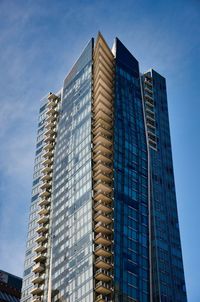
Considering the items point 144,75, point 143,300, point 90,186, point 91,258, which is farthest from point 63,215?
point 144,75

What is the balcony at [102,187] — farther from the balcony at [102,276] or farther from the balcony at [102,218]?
the balcony at [102,276]

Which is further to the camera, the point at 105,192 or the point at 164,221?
the point at 164,221

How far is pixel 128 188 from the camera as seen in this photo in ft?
466

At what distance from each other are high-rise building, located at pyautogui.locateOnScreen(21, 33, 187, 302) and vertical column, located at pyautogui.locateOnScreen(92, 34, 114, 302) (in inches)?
8.8

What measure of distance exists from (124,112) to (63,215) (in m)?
28.7

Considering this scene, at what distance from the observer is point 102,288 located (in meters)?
123

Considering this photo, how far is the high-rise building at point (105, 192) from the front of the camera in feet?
425

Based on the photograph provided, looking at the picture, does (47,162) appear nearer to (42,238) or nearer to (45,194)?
(45,194)

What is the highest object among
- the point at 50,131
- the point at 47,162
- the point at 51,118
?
the point at 51,118

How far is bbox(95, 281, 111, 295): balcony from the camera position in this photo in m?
123

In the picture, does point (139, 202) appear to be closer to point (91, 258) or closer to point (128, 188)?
point (128, 188)

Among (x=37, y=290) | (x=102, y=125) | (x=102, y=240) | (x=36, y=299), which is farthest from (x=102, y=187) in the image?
(x=36, y=299)

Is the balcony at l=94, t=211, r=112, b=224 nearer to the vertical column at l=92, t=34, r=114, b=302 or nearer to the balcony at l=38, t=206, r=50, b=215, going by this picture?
the vertical column at l=92, t=34, r=114, b=302

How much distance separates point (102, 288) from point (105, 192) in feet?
76.3
